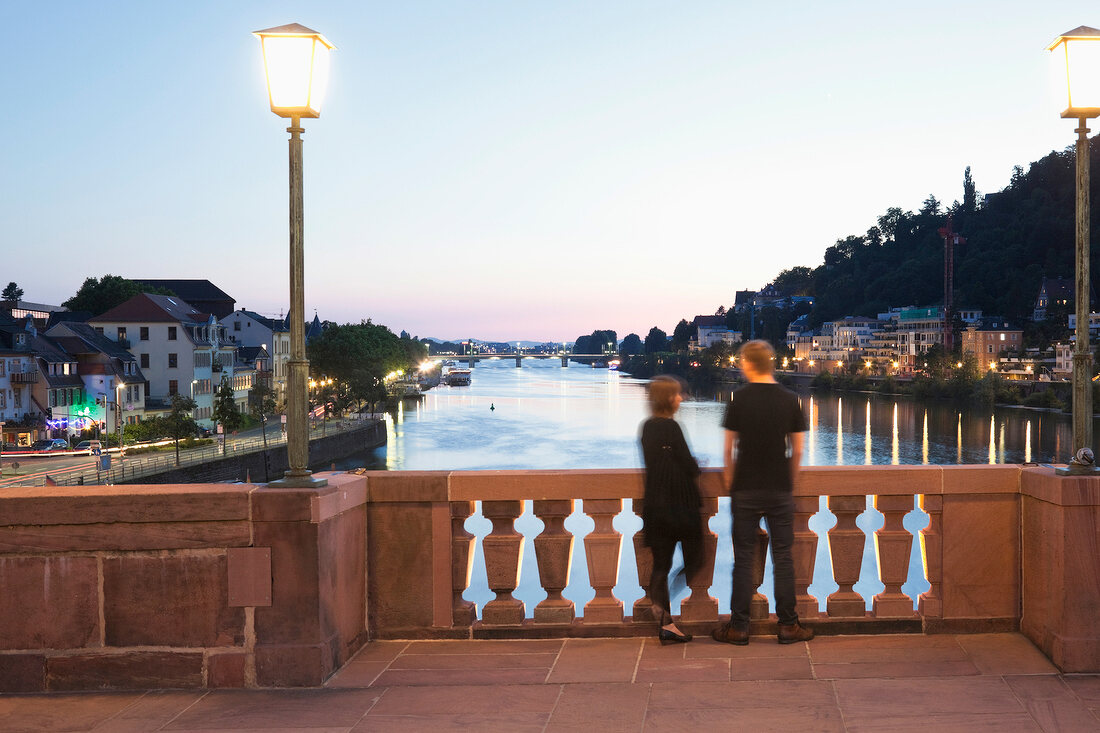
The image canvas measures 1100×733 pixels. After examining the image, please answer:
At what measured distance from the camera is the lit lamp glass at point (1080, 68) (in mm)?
5477

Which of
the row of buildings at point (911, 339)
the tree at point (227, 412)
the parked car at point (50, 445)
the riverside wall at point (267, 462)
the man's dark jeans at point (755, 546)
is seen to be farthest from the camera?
the row of buildings at point (911, 339)

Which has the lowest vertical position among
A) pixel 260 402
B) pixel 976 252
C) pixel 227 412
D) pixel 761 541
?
pixel 227 412

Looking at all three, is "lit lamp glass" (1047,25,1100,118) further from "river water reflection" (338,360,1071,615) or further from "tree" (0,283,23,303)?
"tree" (0,283,23,303)

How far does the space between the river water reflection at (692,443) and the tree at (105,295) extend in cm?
2706

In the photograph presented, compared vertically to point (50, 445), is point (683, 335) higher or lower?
higher

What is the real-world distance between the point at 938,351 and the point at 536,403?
167ft

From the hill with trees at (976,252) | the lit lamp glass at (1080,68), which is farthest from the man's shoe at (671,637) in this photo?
the hill with trees at (976,252)

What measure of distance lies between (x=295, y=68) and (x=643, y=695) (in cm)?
385

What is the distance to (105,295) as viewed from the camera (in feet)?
286

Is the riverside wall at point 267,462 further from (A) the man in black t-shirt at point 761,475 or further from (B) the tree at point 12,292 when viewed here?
(B) the tree at point 12,292

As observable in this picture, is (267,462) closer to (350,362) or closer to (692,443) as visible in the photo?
(692,443)

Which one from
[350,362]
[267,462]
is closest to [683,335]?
[350,362]

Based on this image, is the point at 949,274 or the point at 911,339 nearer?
the point at 911,339

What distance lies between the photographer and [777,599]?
566 centimetres
